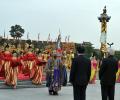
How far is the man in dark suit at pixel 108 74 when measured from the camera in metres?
11.3

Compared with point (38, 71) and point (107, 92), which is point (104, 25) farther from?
point (107, 92)

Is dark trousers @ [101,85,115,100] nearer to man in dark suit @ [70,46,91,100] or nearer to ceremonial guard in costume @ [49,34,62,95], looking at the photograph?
man in dark suit @ [70,46,91,100]

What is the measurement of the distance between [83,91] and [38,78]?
9.68m

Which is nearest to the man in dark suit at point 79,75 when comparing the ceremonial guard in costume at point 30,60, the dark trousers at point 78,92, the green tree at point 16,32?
the dark trousers at point 78,92

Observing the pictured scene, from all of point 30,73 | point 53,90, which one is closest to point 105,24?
point 30,73

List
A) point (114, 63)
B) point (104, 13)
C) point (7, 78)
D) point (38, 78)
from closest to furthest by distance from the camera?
point (114, 63) < point (7, 78) < point (38, 78) < point (104, 13)

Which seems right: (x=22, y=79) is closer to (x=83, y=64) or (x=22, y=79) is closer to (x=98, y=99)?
(x=98, y=99)

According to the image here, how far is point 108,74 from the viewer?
11.4 meters

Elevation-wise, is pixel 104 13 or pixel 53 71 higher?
pixel 104 13

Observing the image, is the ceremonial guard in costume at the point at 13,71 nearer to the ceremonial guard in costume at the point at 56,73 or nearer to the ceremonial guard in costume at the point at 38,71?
the ceremonial guard in costume at the point at 38,71

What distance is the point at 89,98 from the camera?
1536 centimetres

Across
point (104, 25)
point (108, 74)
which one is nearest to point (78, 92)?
point (108, 74)

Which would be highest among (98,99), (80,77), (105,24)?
(105,24)

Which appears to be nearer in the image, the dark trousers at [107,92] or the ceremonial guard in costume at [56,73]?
the dark trousers at [107,92]
